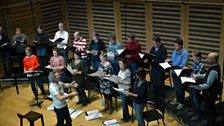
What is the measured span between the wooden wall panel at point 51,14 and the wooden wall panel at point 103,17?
4.85 ft

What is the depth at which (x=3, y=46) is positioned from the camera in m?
9.36

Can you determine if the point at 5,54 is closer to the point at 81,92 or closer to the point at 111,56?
the point at 81,92

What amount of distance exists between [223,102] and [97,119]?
3.03m

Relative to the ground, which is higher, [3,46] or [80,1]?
[80,1]

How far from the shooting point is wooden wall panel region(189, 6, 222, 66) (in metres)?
8.62

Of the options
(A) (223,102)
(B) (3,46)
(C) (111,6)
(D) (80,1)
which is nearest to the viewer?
(A) (223,102)

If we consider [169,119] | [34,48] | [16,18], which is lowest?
[169,119]

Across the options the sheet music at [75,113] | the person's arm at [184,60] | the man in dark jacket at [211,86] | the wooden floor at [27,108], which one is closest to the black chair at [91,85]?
the wooden floor at [27,108]

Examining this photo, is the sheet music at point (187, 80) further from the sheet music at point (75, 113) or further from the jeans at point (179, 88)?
the sheet music at point (75, 113)

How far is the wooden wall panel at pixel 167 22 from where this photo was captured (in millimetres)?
9430

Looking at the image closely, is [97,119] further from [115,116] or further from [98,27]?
[98,27]

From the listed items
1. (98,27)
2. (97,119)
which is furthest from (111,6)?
(97,119)

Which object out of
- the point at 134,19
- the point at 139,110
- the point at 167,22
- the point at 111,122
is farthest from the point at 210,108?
the point at 134,19

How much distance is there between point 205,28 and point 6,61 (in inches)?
245
